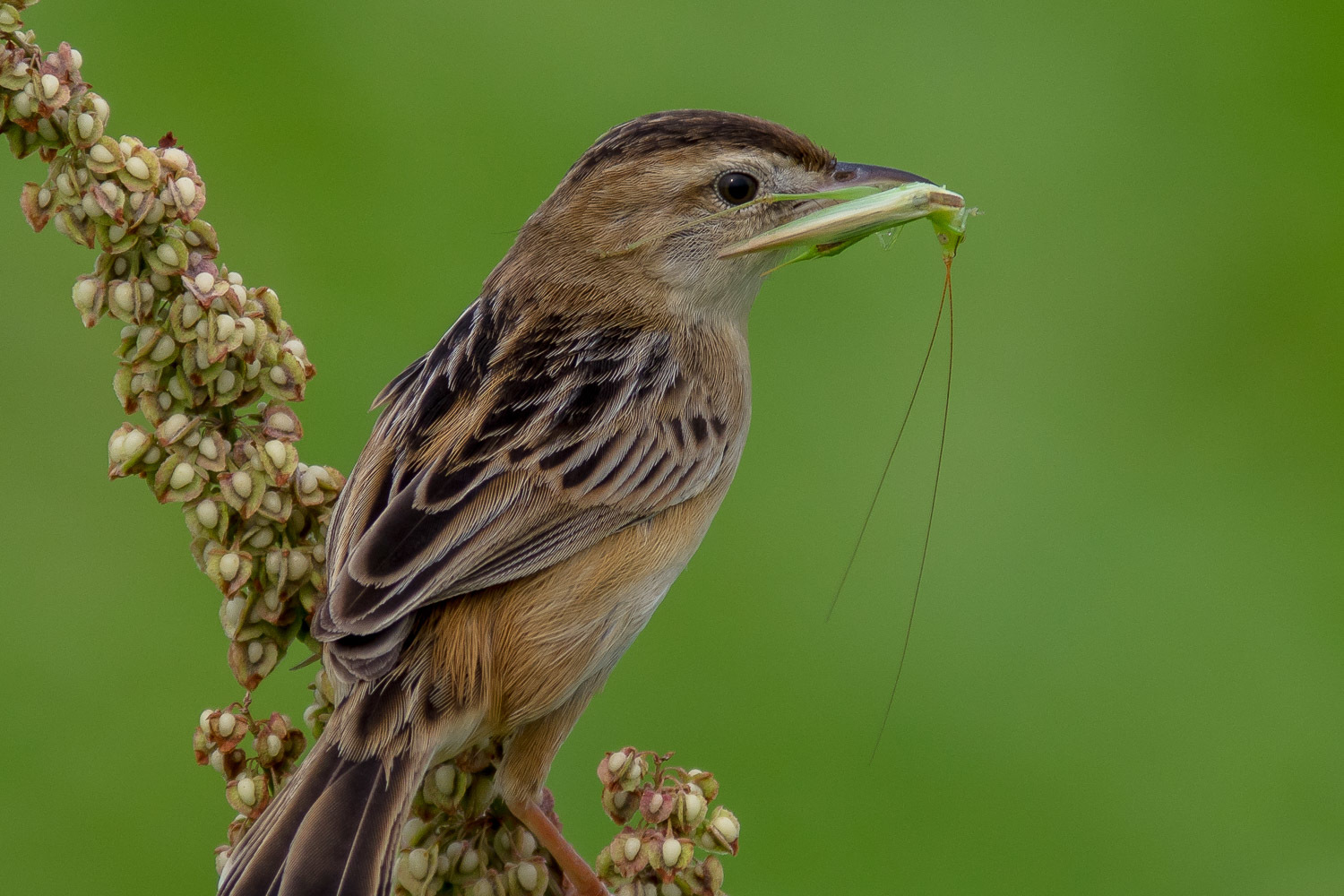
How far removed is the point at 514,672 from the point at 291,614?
601 mm

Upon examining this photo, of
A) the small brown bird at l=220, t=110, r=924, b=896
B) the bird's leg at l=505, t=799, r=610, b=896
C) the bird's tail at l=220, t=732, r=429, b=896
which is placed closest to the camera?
the bird's tail at l=220, t=732, r=429, b=896

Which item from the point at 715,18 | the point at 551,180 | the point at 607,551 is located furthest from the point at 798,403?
the point at 607,551

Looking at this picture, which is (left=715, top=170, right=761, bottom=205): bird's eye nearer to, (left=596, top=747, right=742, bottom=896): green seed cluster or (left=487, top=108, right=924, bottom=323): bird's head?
(left=487, top=108, right=924, bottom=323): bird's head

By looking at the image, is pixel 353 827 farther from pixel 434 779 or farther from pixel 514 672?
pixel 514 672

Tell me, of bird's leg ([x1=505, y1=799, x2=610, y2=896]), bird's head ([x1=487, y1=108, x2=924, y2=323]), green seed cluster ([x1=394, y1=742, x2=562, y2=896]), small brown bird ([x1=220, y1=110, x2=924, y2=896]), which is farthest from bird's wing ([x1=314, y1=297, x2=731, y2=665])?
bird's leg ([x1=505, y1=799, x2=610, y2=896])

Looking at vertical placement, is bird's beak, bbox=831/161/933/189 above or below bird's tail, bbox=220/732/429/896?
above

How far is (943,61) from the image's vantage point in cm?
824

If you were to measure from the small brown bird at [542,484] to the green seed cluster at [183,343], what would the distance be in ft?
0.74

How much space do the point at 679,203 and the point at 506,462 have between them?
1.05m

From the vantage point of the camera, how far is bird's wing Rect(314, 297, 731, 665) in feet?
12.6

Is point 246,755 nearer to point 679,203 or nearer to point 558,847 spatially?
point 558,847

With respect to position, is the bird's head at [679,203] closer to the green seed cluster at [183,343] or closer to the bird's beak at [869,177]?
the bird's beak at [869,177]

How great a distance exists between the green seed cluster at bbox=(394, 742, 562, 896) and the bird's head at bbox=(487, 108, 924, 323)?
1559 mm

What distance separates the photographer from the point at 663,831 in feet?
10.7
